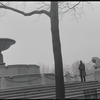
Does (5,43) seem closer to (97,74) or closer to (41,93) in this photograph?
(97,74)

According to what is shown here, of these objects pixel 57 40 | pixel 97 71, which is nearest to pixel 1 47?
pixel 97 71

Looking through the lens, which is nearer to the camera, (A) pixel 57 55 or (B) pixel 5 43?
(A) pixel 57 55

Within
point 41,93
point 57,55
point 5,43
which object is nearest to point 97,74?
point 41,93

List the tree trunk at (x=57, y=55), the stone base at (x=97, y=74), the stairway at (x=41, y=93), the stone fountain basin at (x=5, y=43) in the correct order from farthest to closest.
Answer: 1. the stone fountain basin at (x=5, y=43)
2. the stone base at (x=97, y=74)
3. the stairway at (x=41, y=93)
4. the tree trunk at (x=57, y=55)

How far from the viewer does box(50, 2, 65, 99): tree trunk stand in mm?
12861

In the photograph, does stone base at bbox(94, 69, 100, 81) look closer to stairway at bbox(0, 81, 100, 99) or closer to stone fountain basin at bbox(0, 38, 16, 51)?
stairway at bbox(0, 81, 100, 99)

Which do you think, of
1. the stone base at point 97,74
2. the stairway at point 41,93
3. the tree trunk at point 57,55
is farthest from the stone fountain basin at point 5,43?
the tree trunk at point 57,55

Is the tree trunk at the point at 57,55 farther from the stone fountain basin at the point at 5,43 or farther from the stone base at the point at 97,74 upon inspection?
the stone fountain basin at the point at 5,43

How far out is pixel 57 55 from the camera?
1313 cm

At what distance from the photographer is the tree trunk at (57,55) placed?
12861 millimetres

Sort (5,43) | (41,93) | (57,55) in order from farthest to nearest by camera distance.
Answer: (5,43) < (41,93) < (57,55)

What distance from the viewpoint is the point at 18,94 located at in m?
18.5

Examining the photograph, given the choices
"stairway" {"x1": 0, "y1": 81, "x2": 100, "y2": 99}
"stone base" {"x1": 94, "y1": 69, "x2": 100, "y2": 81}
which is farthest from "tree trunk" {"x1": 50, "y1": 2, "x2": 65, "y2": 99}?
"stone base" {"x1": 94, "y1": 69, "x2": 100, "y2": 81}

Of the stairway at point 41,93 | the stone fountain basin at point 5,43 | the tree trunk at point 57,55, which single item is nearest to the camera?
the tree trunk at point 57,55
